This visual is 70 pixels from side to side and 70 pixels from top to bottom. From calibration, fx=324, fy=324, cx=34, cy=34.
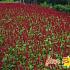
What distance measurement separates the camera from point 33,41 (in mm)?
12312

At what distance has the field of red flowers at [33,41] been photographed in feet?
32.0

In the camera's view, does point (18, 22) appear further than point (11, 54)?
Yes

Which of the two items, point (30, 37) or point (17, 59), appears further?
point (30, 37)

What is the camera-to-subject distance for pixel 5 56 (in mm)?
10609

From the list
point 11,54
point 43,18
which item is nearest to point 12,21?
point 43,18

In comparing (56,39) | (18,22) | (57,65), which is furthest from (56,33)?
(57,65)

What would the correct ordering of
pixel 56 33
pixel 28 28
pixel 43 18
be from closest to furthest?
pixel 56 33 < pixel 28 28 < pixel 43 18

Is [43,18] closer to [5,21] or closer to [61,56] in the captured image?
[5,21]

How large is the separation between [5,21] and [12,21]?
0.36 m

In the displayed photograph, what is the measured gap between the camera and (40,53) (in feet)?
35.3

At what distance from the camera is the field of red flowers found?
9.75 m

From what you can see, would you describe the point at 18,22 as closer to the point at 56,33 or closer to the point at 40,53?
the point at 56,33

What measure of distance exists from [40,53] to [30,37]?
2284 millimetres

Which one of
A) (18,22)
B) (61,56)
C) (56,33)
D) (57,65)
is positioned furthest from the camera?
(18,22)
